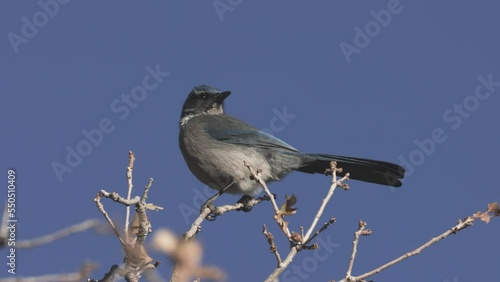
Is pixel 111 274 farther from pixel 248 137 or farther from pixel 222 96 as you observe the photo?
pixel 222 96

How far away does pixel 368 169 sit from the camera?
7.29 meters

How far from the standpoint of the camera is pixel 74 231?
217cm

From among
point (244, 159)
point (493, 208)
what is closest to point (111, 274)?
point (493, 208)

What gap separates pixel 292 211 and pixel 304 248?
1.05 feet

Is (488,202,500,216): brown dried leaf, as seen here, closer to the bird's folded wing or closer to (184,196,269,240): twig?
(184,196,269,240): twig

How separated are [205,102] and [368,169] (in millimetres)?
2440

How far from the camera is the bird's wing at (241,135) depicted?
25.0 feet

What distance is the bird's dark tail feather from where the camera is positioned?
23.5 ft

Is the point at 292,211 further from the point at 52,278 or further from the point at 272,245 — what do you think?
the point at 52,278

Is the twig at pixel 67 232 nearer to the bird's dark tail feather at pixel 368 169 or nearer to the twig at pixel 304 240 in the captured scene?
the twig at pixel 304 240

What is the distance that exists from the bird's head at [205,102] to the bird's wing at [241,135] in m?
0.49

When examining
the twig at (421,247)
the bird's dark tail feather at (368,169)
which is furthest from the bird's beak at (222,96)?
the twig at (421,247)

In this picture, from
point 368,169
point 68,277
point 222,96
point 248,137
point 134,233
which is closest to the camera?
point 68,277

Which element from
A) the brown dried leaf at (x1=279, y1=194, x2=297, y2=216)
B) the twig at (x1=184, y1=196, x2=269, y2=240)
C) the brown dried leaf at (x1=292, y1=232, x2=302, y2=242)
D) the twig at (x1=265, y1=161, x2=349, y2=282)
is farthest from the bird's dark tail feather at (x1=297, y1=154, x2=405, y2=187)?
the brown dried leaf at (x1=292, y1=232, x2=302, y2=242)
